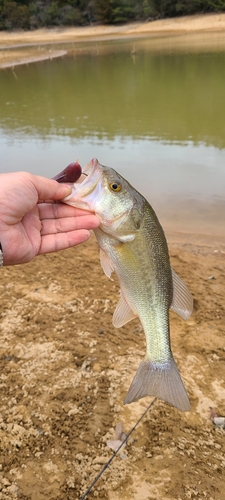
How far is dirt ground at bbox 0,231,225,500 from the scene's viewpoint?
3.00m

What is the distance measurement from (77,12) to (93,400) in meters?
72.4

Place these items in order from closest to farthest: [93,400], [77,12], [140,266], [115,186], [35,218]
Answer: [115,186] → [140,266] → [35,218] → [93,400] → [77,12]

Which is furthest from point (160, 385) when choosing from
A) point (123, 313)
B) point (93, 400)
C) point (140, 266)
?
point (93, 400)

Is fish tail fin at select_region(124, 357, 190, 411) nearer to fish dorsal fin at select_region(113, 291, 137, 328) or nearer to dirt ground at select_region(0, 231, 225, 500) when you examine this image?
fish dorsal fin at select_region(113, 291, 137, 328)

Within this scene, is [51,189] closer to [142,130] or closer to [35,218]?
[35,218]

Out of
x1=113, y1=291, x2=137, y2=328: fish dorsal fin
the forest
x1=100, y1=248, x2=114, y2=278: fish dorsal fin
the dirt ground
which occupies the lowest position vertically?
the dirt ground

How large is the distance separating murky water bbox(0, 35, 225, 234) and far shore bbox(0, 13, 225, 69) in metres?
18.6

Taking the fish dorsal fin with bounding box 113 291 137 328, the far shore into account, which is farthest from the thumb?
the far shore

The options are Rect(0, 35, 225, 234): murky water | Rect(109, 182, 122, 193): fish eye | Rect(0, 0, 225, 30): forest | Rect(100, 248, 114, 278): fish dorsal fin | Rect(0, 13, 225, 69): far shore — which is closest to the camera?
Rect(109, 182, 122, 193): fish eye

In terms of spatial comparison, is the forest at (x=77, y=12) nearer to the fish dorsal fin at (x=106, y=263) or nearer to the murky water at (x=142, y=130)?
the murky water at (x=142, y=130)

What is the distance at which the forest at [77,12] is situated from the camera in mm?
59250

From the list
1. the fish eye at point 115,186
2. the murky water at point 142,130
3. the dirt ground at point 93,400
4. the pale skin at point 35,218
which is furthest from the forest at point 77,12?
the fish eye at point 115,186

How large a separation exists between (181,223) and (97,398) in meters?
4.42

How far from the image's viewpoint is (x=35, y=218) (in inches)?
117
